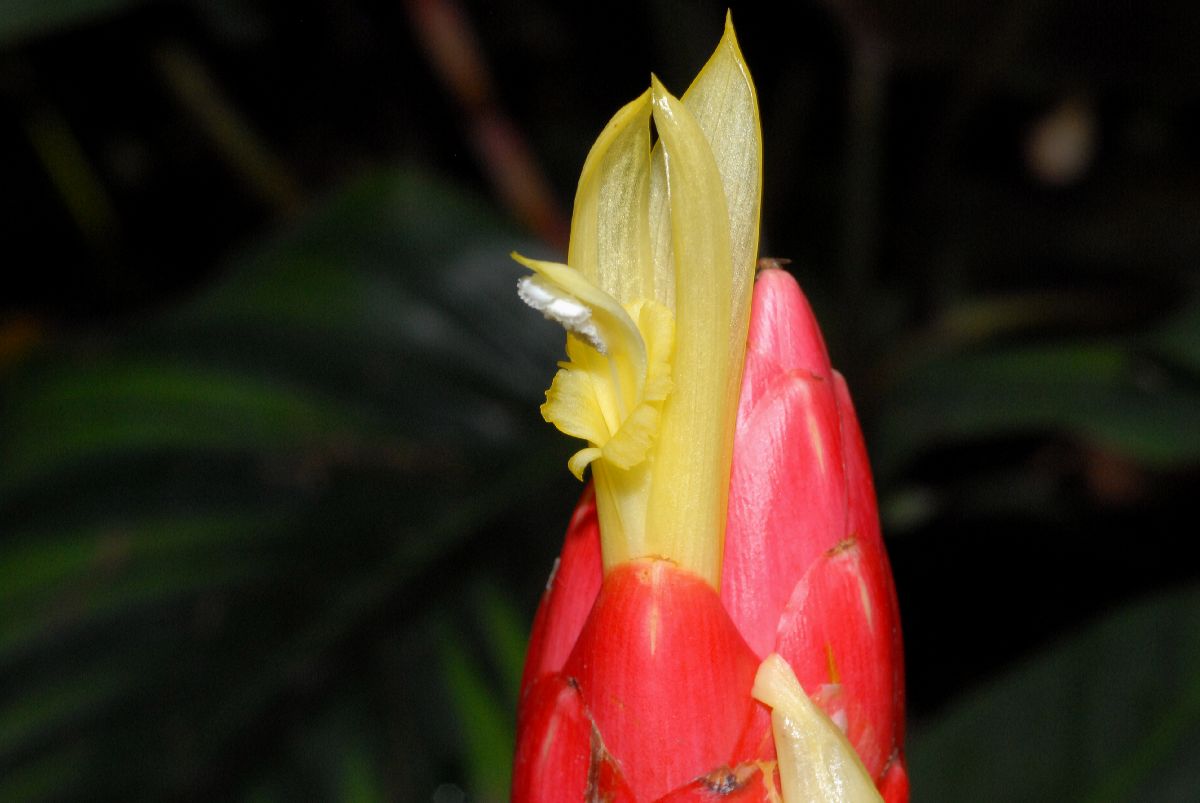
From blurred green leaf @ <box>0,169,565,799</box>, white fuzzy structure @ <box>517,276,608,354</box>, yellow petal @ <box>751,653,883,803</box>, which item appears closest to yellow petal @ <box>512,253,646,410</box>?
white fuzzy structure @ <box>517,276,608,354</box>

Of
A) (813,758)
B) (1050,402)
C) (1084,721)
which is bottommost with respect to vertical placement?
(1084,721)

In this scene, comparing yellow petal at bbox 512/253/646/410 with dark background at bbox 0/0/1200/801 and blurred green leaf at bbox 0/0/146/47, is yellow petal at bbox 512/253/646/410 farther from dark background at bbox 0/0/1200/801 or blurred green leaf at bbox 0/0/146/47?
blurred green leaf at bbox 0/0/146/47

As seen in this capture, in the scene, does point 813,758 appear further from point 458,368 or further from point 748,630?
A: point 458,368

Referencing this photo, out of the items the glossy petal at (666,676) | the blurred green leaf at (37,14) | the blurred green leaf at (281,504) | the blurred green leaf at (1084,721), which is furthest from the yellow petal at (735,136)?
the blurred green leaf at (37,14)

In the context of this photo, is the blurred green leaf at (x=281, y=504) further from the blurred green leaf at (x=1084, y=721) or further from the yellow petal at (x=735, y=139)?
the yellow petal at (x=735, y=139)

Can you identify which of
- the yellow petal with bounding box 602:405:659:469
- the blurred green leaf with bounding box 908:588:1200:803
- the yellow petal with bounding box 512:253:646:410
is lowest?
the blurred green leaf with bounding box 908:588:1200:803

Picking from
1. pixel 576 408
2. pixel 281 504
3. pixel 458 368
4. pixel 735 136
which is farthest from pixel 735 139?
pixel 458 368
